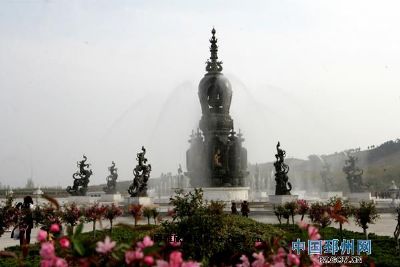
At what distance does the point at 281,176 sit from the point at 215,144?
22.7ft

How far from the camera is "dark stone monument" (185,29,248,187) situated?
39.8m

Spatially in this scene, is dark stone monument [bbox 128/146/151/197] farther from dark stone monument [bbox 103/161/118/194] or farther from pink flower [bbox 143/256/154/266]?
pink flower [bbox 143/256/154/266]

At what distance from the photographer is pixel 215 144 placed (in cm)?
4003

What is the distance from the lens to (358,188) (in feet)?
144

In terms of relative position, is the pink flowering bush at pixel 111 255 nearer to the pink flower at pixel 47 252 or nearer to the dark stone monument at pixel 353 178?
the pink flower at pixel 47 252

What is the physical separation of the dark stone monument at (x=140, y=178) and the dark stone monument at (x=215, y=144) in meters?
5.13

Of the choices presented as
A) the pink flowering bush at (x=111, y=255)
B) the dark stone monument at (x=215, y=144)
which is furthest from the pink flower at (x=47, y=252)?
the dark stone monument at (x=215, y=144)

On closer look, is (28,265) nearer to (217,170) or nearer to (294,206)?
(294,206)

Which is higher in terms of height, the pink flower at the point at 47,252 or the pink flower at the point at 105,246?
the pink flower at the point at 105,246

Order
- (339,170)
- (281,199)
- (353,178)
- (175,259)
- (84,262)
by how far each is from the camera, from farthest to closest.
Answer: (339,170)
(353,178)
(281,199)
(84,262)
(175,259)

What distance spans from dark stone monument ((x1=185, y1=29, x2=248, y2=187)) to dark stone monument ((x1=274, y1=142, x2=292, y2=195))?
531 cm

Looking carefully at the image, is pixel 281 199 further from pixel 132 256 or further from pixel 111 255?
pixel 132 256

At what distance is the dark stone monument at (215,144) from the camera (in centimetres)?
3984

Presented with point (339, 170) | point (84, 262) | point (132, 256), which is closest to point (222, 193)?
point (84, 262)
